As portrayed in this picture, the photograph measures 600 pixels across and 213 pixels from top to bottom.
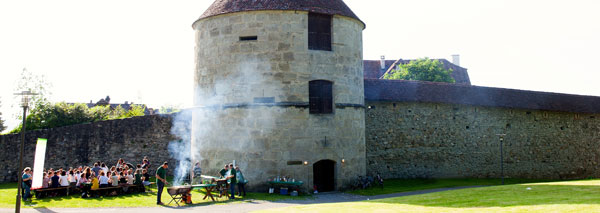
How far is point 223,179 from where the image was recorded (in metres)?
17.3

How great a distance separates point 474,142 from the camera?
27.2m

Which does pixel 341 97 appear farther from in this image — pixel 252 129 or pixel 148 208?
pixel 148 208

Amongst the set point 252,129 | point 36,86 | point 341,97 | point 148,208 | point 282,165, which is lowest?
point 148,208

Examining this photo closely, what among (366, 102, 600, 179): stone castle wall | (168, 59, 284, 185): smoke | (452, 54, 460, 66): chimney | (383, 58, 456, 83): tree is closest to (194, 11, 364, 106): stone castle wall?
(168, 59, 284, 185): smoke

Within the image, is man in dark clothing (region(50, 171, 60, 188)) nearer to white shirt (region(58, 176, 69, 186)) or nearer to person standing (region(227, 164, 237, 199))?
white shirt (region(58, 176, 69, 186))

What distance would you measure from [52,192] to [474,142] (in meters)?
21.4

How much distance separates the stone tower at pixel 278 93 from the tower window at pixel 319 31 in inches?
1.7

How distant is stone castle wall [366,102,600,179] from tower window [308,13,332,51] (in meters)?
6.08

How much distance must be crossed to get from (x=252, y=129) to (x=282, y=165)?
188 cm

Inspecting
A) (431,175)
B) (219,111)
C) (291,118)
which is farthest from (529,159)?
(219,111)

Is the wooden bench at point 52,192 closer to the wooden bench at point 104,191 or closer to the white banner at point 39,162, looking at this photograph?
the wooden bench at point 104,191

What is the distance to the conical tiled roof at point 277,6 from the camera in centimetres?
1956

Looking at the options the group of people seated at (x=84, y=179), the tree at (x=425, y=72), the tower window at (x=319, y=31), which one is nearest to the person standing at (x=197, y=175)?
the group of people seated at (x=84, y=179)

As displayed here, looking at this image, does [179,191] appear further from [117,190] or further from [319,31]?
[319,31]
